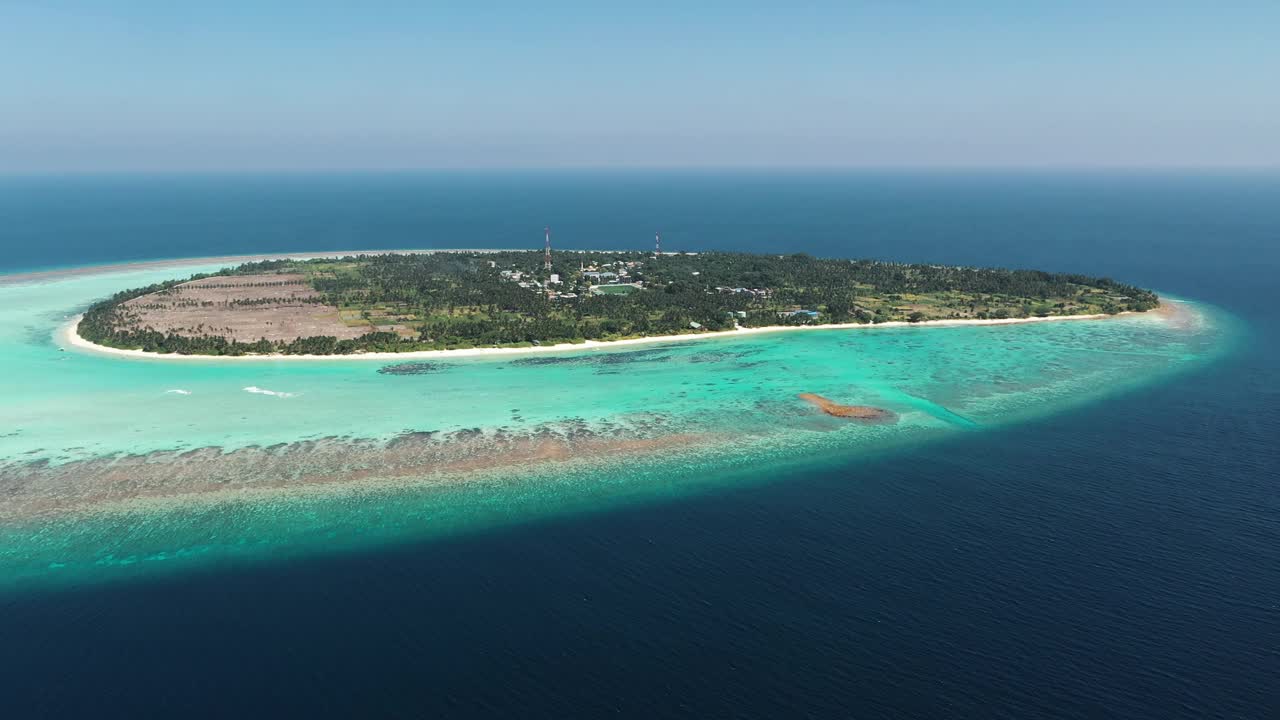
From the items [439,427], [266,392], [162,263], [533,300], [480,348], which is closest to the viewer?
[439,427]

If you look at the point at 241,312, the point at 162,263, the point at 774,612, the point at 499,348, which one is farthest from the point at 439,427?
the point at 162,263

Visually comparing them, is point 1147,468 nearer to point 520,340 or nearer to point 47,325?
point 520,340

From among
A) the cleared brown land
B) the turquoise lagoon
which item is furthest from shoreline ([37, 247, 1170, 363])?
the cleared brown land

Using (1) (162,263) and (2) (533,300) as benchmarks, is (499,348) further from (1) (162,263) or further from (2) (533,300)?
(1) (162,263)

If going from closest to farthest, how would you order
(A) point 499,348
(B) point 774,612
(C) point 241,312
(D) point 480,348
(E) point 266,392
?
(B) point 774,612 → (E) point 266,392 → (D) point 480,348 → (A) point 499,348 → (C) point 241,312

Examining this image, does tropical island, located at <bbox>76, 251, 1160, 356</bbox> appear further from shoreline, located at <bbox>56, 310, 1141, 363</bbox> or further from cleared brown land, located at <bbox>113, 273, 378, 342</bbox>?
shoreline, located at <bbox>56, 310, 1141, 363</bbox>

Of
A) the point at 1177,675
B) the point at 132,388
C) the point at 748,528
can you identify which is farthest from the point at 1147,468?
the point at 132,388

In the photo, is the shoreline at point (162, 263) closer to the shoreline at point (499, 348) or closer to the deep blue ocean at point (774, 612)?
the shoreline at point (499, 348)
